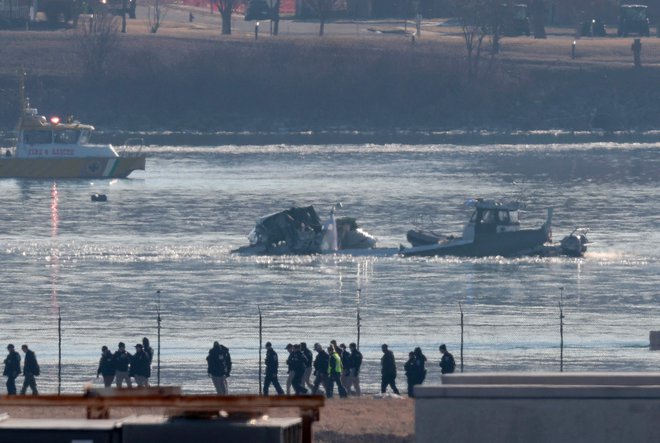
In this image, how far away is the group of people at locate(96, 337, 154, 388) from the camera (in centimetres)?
3106

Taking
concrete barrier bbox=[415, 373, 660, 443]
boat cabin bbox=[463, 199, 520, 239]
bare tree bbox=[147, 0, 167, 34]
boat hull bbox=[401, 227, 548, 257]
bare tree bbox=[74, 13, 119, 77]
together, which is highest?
bare tree bbox=[147, 0, 167, 34]

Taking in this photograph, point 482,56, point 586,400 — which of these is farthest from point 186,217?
point 482,56

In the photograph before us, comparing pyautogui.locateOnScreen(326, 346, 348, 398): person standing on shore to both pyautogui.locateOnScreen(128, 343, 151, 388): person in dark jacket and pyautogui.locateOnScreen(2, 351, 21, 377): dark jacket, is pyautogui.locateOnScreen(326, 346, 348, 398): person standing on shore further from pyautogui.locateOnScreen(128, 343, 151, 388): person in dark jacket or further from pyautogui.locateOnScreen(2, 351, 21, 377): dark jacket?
pyautogui.locateOnScreen(2, 351, 21, 377): dark jacket

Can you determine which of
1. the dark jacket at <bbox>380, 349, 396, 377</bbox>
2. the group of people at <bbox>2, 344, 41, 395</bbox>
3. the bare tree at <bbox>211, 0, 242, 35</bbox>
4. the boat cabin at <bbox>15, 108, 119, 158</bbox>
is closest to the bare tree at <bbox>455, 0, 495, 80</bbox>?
the bare tree at <bbox>211, 0, 242, 35</bbox>

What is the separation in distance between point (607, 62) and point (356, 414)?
115m

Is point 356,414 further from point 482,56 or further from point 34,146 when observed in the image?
point 482,56

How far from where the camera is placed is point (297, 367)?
31141 mm

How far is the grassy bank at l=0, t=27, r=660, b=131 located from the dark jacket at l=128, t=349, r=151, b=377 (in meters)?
103

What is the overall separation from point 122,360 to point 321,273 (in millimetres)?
25125

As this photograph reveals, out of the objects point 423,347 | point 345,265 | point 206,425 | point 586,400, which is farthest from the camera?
point 345,265

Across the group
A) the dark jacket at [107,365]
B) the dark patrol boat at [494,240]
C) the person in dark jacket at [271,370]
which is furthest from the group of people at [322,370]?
the dark patrol boat at [494,240]

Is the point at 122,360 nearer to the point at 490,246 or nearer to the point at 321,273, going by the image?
the point at 321,273

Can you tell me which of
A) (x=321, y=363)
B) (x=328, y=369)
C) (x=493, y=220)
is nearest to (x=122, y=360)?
(x=321, y=363)

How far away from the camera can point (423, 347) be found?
3778 cm
